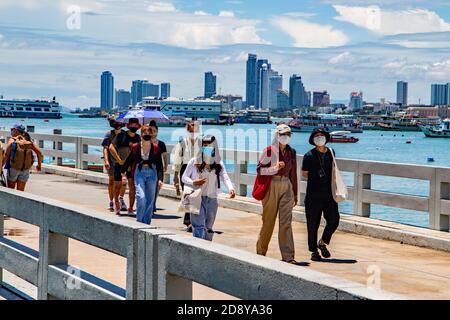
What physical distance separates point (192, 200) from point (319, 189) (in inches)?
68.8

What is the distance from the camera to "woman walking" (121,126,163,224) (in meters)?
14.2

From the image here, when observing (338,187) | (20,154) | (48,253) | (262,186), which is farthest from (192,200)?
(20,154)

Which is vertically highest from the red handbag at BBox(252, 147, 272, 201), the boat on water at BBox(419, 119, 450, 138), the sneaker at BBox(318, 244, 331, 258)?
the red handbag at BBox(252, 147, 272, 201)

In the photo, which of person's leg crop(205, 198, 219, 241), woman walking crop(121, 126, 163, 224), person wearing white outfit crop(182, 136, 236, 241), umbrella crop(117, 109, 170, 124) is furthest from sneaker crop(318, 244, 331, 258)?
umbrella crop(117, 109, 170, 124)

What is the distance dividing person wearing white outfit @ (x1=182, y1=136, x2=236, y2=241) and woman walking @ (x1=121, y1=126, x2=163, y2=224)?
2.28 m

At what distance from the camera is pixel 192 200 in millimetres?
11836

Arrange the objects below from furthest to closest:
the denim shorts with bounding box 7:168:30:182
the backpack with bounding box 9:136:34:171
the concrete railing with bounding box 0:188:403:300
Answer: the denim shorts with bounding box 7:168:30:182
the backpack with bounding box 9:136:34:171
the concrete railing with bounding box 0:188:403:300

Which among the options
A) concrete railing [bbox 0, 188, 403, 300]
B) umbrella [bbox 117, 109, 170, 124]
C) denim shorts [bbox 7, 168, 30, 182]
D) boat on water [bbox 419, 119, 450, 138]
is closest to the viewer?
concrete railing [bbox 0, 188, 403, 300]

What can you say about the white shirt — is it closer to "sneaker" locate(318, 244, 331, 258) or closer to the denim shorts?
"sneaker" locate(318, 244, 331, 258)

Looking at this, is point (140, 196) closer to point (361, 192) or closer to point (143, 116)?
point (361, 192)

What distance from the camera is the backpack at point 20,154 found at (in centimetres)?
1644

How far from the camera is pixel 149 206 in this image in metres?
14.3

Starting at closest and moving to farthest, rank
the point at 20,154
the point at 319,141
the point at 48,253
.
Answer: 1. the point at 48,253
2. the point at 319,141
3. the point at 20,154

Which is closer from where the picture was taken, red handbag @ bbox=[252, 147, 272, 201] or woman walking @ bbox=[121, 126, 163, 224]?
red handbag @ bbox=[252, 147, 272, 201]
